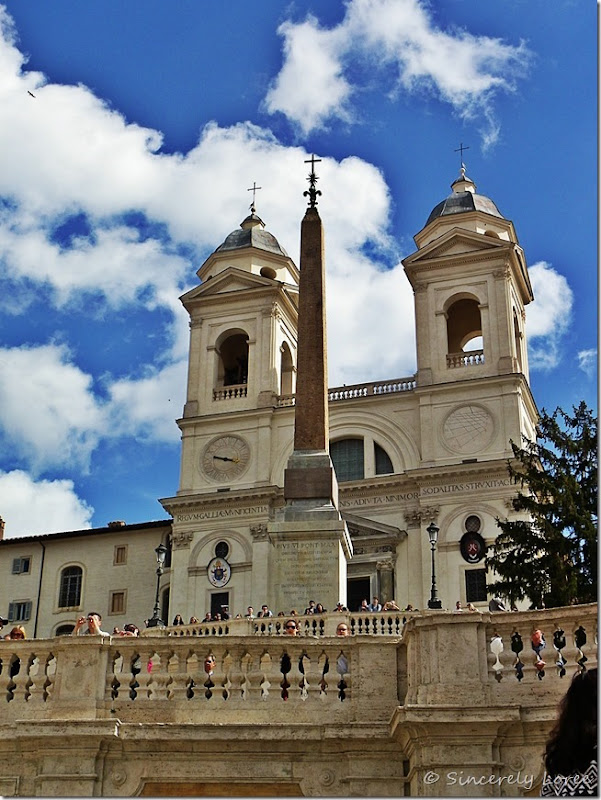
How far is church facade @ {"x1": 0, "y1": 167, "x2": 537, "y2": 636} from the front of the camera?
46.2 m

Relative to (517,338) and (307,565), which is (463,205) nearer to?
(517,338)

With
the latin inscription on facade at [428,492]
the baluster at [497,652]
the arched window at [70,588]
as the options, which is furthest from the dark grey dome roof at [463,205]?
the baluster at [497,652]

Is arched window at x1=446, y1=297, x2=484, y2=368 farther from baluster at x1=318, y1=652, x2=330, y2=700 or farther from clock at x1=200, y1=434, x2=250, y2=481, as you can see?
baluster at x1=318, y1=652, x2=330, y2=700

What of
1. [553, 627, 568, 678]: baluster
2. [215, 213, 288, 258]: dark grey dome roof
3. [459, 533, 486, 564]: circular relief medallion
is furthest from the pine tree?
[215, 213, 288, 258]: dark grey dome roof

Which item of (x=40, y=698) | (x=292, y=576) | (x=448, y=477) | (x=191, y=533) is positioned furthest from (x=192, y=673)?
(x=191, y=533)

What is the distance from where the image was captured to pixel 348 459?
49.6m

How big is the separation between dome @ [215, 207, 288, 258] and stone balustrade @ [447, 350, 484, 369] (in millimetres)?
11892

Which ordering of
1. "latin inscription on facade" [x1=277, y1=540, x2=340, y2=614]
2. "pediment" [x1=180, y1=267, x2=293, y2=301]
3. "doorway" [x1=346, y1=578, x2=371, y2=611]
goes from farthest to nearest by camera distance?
"pediment" [x1=180, y1=267, x2=293, y2=301] → "doorway" [x1=346, y1=578, x2=371, y2=611] → "latin inscription on facade" [x1=277, y1=540, x2=340, y2=614]

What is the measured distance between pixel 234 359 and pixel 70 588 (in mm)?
13480

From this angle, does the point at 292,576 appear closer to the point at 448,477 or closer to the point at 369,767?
the point at 369,767

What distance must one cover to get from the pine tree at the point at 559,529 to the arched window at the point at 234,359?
76.4ft

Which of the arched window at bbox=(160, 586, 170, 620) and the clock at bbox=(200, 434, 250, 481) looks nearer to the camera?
the clock at bbox=(200, 434, 250, 481)

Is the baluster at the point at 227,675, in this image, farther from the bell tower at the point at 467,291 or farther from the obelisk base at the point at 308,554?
the bell tower at the point at 467,291

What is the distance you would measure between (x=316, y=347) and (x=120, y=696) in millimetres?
17782
